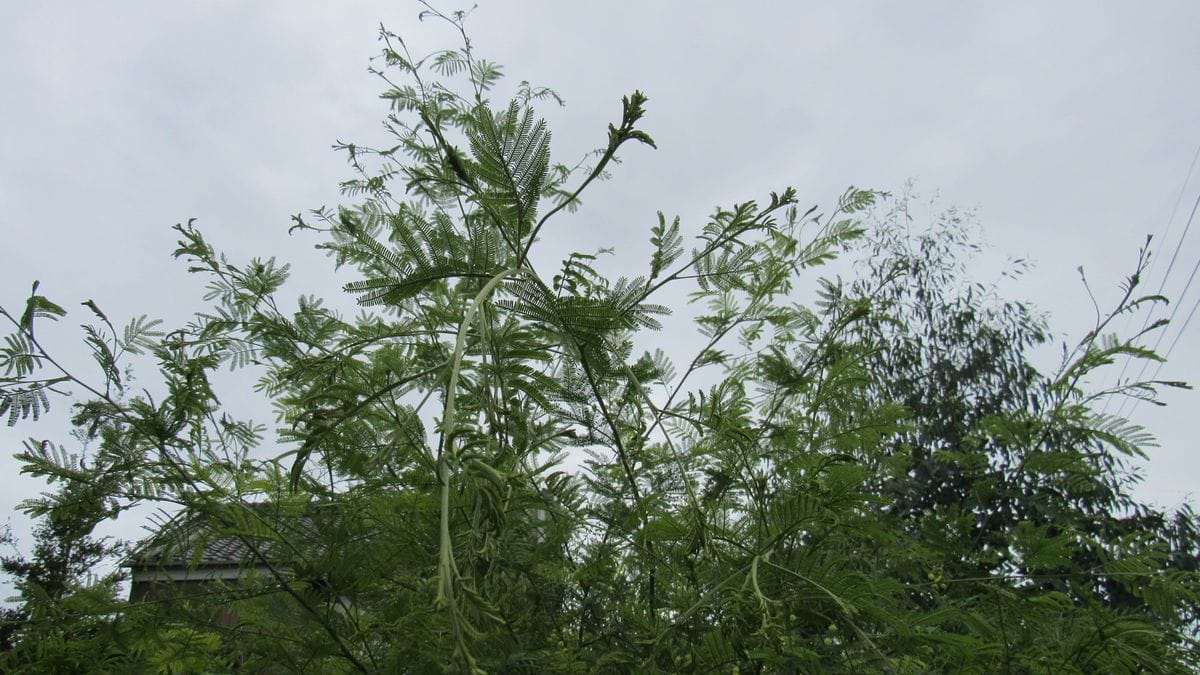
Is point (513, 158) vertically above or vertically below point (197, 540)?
above

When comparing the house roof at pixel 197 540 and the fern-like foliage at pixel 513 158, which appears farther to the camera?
the house roof at pixel 197 540

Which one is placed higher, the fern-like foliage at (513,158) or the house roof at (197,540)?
the fern-like foliage at (513,158)

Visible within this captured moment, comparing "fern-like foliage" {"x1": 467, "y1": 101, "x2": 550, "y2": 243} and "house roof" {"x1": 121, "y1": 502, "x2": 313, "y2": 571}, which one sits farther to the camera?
"house roof" {"x1": 121, "y1": 502, "x2": 313, "y2": 571}

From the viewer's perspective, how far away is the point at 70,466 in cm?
171

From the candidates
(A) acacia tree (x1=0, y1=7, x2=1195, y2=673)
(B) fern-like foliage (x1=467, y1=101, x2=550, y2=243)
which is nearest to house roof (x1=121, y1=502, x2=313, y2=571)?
(A) acacia tree (x1=0, y1=7, x2=1195, y2=673)

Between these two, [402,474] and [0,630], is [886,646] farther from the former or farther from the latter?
[0,630]

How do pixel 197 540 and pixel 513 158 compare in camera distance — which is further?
pixel 197 540

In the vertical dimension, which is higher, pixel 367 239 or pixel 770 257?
pixel 770 257

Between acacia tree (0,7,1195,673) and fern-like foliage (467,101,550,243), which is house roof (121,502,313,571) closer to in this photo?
acacia tree (0,7,1195,673)

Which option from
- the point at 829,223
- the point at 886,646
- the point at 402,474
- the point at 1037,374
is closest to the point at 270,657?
the point at 402,474

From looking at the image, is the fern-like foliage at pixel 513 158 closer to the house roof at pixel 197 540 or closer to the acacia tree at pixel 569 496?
the acacia tree at pixel 569 496

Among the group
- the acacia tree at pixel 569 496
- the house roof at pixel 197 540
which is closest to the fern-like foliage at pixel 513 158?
the acacia tree at pixel 569 496

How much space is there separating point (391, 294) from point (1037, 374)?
8719 mm

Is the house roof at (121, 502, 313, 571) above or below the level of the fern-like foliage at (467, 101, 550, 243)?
below
